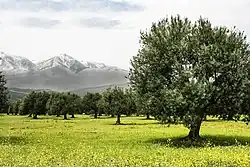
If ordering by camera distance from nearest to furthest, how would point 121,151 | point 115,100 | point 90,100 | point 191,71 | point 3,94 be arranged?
point 121,151, point 191,71, point 3,94, point 115,100, point 90,100

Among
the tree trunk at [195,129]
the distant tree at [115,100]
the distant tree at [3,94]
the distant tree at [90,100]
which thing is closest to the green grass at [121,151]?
the tree trunk at [195,129]

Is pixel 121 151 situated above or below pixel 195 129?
below

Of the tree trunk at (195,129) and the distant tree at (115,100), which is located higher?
the distant tree at (115,100)

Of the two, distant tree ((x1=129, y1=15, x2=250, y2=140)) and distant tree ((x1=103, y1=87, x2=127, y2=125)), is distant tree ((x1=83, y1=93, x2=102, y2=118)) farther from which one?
distant tree ((x1=129, y1=15, x2=250, y2=140))

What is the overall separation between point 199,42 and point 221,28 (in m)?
2.77

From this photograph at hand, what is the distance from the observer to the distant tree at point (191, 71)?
139 feet

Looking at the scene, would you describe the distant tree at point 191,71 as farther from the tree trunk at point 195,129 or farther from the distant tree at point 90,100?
the distant tree at point 90,100

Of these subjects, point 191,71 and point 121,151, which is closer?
point 121,151

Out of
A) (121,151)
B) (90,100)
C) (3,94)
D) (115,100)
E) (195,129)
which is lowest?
(121,151)

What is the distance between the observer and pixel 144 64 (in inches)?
1870

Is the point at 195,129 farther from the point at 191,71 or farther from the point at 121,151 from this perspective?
the point at 121,151

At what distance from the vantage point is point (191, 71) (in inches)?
1702

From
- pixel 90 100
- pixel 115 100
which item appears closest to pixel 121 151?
pixel 115 100

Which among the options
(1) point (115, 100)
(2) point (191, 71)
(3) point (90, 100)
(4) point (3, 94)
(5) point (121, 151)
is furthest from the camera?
(3) point (90, 100)
